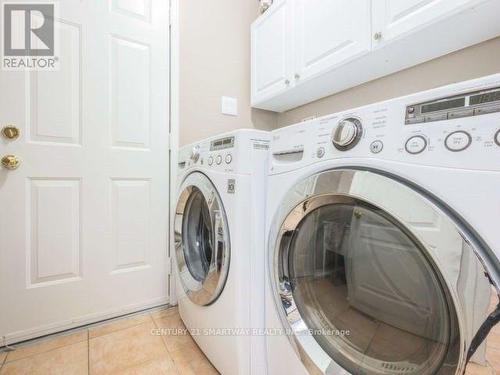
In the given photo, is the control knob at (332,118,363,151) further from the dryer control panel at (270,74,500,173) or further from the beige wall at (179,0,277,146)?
the beige wall at (179,0,277,146)

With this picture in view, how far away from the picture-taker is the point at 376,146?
0.50 metres

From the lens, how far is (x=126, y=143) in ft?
4.36

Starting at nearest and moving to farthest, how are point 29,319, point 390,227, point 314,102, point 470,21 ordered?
point 390,227, point 470,21, point 29,319, point 314,102

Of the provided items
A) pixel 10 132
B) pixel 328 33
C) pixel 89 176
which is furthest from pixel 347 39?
pixel 10 132

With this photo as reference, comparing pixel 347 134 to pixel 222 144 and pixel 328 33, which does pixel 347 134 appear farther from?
pixel 328 33

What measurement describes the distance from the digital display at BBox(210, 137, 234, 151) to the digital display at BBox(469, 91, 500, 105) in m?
0.59

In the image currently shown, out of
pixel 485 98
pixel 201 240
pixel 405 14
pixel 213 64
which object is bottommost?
pixel 201 240

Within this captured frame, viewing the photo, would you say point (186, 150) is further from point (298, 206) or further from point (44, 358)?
point (44, 358)

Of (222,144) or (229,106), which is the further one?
(229,106)

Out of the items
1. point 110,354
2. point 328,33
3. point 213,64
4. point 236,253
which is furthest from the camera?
point 213,64

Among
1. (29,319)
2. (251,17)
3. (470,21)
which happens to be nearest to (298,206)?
(470,21)

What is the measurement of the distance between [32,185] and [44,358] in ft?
2.43

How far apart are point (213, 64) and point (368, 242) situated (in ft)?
4.92

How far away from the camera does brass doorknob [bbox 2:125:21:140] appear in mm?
1060
